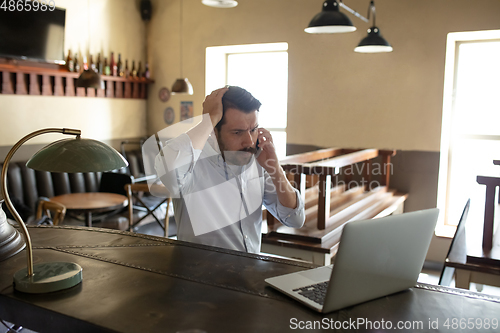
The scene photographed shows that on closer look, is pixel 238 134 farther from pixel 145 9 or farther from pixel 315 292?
pixel 145 9

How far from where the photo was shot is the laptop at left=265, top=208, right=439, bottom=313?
1121 mm

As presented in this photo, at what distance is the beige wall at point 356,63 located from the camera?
463 centimetres

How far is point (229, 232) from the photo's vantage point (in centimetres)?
204

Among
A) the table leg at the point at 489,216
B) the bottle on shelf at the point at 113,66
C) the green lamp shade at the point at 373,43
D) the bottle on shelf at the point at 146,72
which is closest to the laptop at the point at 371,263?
the table leg at the point at 489,216

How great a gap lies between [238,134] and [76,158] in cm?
89

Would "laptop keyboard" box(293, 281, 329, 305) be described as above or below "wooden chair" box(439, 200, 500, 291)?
above

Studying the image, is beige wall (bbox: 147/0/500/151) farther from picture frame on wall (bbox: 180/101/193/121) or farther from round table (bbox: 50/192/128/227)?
round table (bbox: 50/192/128/227)

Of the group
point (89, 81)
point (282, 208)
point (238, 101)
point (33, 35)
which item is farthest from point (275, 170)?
point (33, 35)

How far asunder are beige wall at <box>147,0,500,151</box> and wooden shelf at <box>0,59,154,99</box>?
1105 mm

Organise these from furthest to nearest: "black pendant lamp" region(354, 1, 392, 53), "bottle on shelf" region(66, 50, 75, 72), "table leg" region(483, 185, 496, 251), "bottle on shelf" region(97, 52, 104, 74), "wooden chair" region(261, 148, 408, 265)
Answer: "bottle on shelf" region(97, 52, 104, 74) < "bottle on shelf" region(66, 50, 75, 72) < "black pendant lamp" region(354, 1, 392, 53) < "wooden chair" region(261, 148, 408, 265) < "table leg" region(483, 185, 496, 251)

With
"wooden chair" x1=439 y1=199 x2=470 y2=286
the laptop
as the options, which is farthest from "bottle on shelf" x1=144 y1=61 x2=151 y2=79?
the laptop

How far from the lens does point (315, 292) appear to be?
1.26 meters

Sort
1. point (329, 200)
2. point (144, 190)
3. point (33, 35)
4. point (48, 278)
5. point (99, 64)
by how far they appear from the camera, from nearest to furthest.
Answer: point (48, 278) → point (329, 200) → point (144, 190) → point (33, 35) → point (99, 64)

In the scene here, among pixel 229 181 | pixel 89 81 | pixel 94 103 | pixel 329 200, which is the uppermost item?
pixel 89 81
